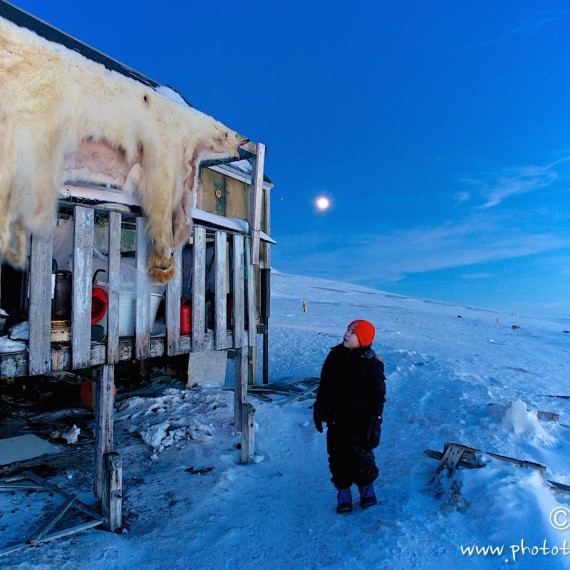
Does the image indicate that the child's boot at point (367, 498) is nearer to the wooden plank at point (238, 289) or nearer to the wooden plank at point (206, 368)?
the wooden plank at point (238, 289)

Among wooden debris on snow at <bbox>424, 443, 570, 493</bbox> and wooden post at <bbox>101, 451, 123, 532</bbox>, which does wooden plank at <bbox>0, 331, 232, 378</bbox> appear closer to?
wooden post at <bbox>101, 451, 123, 532</bbox>

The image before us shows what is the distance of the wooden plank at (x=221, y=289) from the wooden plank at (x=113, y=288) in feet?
4.16

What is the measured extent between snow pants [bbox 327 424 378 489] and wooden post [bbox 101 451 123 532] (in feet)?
6.21

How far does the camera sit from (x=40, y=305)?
306cm

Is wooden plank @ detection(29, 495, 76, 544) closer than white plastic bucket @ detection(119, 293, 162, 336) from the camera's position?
Yes

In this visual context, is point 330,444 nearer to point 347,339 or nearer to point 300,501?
point 300,501

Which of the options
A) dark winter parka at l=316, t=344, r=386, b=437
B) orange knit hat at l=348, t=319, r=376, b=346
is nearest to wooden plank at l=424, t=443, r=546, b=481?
dark winter parka at l=316, t=344, r=386, b=437

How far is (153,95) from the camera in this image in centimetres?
364

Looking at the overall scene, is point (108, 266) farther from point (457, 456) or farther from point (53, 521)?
point (457, 456)

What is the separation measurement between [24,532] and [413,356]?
10133mm

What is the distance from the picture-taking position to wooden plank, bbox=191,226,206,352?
4371mm

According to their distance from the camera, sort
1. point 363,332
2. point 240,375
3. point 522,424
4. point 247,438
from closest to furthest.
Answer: point 363,332
point 247,438
point 240,375
point 522,424

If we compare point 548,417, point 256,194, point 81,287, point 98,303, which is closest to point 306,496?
point 98,303

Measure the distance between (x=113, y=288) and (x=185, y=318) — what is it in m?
0.98
